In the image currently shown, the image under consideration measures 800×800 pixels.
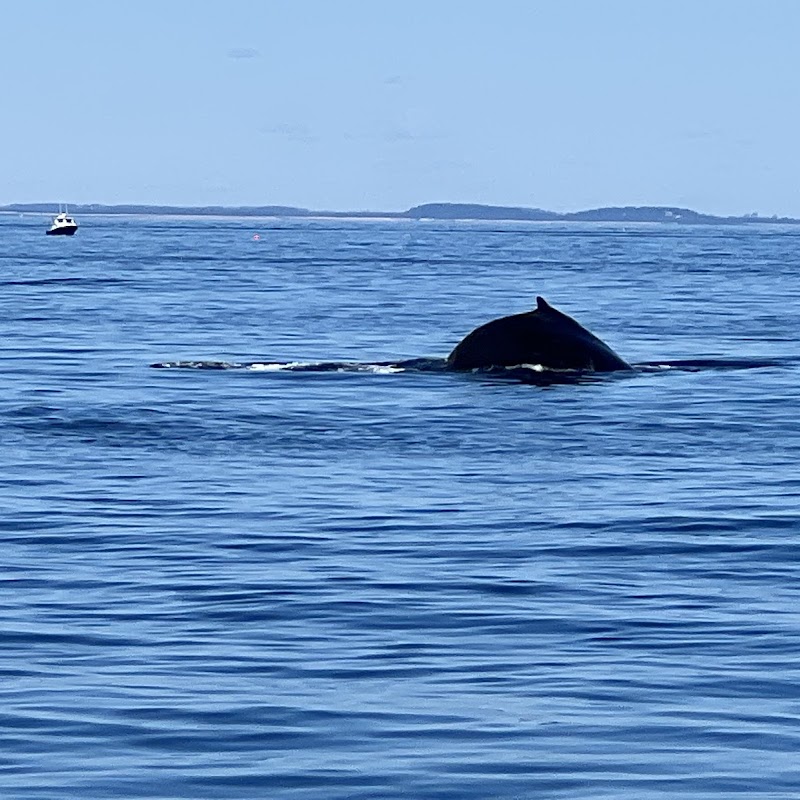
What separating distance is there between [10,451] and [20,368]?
1007cm

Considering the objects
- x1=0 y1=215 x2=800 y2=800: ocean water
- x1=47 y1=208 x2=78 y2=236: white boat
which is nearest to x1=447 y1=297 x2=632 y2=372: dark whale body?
x1=0 y1=215 x2=800 y2=800: ocean water

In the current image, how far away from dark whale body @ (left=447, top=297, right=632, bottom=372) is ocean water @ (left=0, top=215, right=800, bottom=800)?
2.23ft

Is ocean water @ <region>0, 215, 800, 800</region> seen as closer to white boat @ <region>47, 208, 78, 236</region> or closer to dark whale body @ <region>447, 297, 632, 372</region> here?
dark whale body @ <region>447, 297, 632, 372</region>

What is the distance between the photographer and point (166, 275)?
77.1 meters

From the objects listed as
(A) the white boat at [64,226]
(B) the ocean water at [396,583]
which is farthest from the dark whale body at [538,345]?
(A) the white boat at [64,226]

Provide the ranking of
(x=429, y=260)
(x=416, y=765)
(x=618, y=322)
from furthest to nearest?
(x=429, y=260) → (x=618, y=322) → (x=416, y=765)

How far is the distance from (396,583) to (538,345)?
46.5 ft

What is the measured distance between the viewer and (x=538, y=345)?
26844 millimetres

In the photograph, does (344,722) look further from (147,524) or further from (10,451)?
(10,451)

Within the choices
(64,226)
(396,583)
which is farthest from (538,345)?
(64,226)

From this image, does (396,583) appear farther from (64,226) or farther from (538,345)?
(64,226)

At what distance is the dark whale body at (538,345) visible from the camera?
26.7 m

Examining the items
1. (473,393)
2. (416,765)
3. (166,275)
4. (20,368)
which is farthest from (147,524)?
(166,275)

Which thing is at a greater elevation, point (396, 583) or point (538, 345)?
→ point (538, 345)
